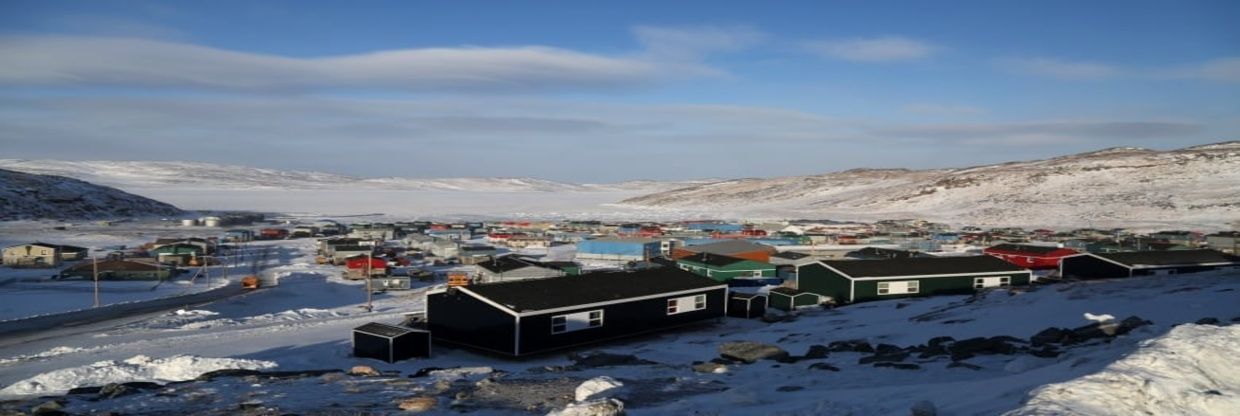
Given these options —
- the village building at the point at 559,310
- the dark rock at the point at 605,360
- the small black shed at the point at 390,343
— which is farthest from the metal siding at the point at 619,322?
the small black shed at the point at 390,343

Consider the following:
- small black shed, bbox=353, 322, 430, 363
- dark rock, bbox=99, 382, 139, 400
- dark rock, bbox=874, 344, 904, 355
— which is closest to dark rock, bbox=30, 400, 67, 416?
dark rock, bbox=99, 382, 139, 400

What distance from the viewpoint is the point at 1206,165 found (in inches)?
4569

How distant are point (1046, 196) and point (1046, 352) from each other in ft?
343

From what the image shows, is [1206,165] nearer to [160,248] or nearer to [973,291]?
[973,291]

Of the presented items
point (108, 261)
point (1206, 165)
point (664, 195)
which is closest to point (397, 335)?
point (108, 261)

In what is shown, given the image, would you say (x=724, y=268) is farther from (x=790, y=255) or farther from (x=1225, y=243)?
(x=1225, y=243)

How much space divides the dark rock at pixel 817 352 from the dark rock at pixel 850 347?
152 millimetres

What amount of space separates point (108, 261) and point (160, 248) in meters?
8.85

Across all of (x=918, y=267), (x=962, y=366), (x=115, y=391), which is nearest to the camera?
(x=115, y=391)

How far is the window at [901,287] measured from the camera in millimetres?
29203

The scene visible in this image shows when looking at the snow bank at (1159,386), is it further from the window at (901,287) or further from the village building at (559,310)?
the window at (901,287)

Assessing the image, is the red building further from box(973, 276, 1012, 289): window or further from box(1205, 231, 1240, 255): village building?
box(1205, 231, 1240, 255): village building

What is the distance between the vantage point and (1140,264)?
31.8 m

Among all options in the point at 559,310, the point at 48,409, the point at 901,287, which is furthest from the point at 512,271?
the point at 48,409
